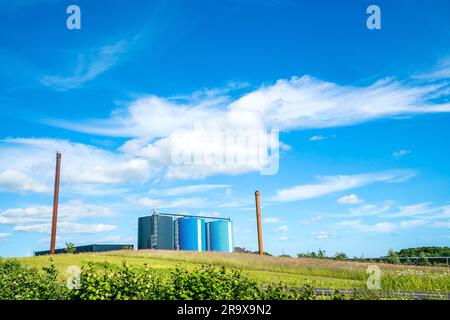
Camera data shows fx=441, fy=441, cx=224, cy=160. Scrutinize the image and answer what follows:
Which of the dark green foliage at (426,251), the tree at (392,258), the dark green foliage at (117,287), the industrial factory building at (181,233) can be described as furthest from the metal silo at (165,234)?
the dark green foliage at (117,287)

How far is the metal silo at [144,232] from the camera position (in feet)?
168

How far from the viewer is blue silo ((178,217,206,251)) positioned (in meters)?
51.3

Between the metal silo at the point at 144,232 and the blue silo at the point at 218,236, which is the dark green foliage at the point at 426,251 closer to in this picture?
the blue silo at the point at 218,236

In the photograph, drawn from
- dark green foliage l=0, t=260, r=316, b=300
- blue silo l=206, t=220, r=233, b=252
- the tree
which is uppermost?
blue silo l=206, t=220, r=233, b=252

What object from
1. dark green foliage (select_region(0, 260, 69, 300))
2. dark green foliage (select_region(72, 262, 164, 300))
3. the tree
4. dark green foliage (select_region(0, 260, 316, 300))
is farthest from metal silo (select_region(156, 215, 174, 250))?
dark green foliage (select_region(72, 262, 164, 300))

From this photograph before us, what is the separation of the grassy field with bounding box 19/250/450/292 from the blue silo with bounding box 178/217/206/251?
12.5m

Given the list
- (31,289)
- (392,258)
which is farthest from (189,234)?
(31,289)

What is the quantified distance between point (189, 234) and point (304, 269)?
959 inches

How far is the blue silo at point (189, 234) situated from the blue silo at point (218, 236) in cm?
145

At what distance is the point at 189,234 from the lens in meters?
51.4

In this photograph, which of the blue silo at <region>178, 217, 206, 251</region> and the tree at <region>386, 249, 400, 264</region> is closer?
the tree at <region>386, 249, 400, 264</region>

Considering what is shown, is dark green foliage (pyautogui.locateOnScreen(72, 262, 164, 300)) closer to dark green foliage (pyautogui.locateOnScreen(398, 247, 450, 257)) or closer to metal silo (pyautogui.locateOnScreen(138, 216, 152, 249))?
metal silo (pyautogui.locateOnScreen(138, 216, 152, 249))
